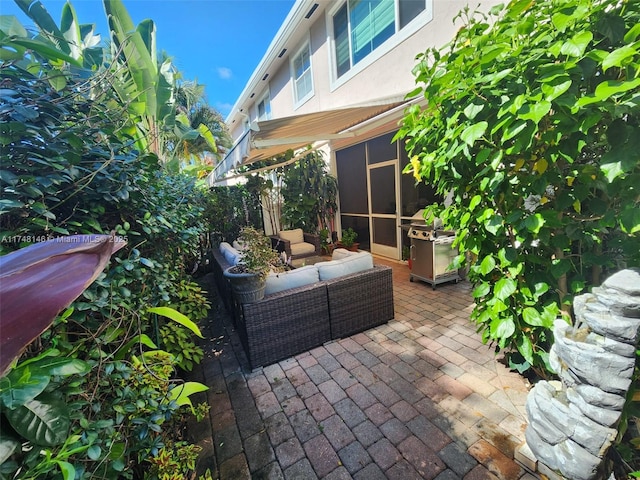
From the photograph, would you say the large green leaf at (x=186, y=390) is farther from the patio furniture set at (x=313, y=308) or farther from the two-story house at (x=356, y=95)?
the two-story house at (x=356, y=95)

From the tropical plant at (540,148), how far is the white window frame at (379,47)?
3.80 metres

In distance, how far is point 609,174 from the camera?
1.21 metres

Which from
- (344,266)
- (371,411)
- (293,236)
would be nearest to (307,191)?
(293,236)

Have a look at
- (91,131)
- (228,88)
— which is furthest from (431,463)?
(228,88)

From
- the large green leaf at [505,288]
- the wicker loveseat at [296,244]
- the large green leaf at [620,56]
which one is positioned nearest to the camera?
the large green leaf at [620,56]

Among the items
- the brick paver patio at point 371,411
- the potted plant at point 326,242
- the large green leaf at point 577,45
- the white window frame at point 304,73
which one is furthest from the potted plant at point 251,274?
the white window frame at point 304,73

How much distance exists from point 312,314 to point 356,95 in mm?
5854

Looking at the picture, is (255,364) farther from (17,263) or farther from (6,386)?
A: (17,263)

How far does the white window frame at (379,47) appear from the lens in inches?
180

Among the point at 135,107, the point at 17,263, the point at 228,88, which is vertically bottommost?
the point at 17,263

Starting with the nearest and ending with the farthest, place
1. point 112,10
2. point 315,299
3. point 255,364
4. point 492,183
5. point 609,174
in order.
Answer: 1. point 609,174
2. point 492,183
3. point 112,10
4. point 255,364
5. point 315,299

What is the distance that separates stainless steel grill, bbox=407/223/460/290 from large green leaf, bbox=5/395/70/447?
5.27 meters

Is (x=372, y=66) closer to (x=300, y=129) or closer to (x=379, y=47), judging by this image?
(x=379, y=47)

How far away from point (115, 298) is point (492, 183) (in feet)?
7.88
